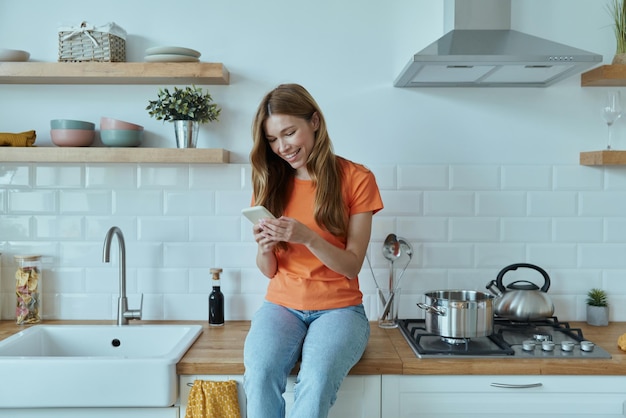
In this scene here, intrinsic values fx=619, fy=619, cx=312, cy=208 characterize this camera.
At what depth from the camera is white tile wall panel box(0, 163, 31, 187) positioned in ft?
8.22

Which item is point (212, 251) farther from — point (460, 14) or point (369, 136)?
point (460, 14)

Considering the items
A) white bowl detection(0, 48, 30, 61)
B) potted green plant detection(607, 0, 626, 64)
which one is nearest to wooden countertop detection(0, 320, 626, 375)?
potted green plant detection(607, 0, 626, 64)

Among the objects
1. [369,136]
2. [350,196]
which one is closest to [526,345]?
[350,196]

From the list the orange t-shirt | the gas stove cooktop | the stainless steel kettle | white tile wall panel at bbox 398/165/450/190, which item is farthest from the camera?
white tile wall panel at bbox 398/165/450/190

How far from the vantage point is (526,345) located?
78.3 inches

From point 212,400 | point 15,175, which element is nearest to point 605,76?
point 212,400

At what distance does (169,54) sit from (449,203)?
4.04 ft

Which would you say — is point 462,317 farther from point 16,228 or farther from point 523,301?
point 16,228

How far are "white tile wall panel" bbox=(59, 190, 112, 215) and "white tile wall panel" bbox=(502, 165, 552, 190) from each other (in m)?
1.60

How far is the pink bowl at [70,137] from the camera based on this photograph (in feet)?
7.68

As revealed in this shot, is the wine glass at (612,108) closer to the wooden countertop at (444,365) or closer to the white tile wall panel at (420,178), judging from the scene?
the white tile wall panel at (420,178)

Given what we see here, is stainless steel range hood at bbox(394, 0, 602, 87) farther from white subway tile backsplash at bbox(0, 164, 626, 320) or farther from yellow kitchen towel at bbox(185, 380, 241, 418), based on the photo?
yellow kitchen towel at bbox(185, 380, 241, 418)

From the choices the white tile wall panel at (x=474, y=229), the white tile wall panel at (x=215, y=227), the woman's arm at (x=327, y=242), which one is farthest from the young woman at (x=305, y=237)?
the white tile wall panel at (x=474, y=229)

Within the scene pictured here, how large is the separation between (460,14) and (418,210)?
759mm
